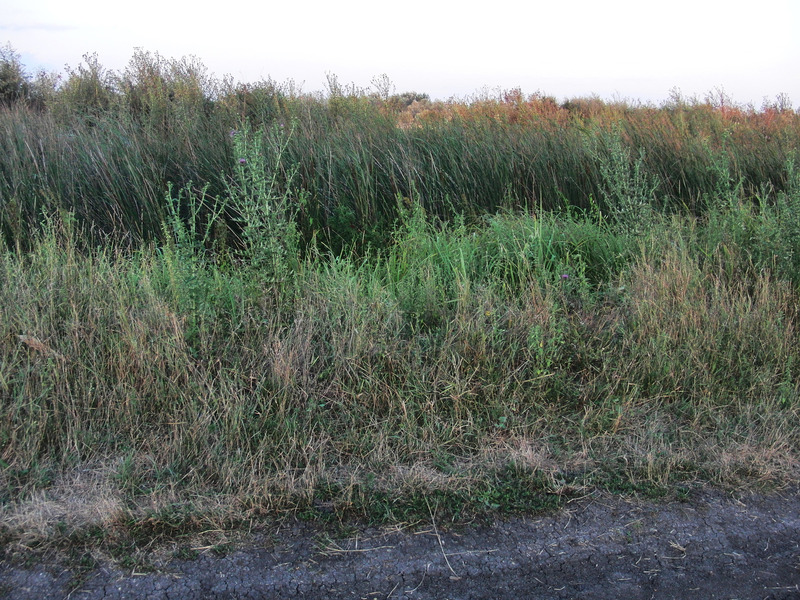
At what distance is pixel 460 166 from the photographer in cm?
762

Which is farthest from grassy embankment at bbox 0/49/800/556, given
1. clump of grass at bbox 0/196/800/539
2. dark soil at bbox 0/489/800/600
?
dark soil at bbox 0/489/800/600

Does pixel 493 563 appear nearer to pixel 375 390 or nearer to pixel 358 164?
pixel 375 390

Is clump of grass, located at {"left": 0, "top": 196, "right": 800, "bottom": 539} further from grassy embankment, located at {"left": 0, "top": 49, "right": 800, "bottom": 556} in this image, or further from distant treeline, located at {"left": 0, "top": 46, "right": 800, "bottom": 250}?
distant treeline, located at {"left": 0, "top": 46, "right": 800, "bottom": 250}

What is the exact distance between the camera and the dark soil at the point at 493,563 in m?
2.58

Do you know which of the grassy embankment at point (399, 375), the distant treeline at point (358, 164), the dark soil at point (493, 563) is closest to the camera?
the dark soil at point (493, 563)

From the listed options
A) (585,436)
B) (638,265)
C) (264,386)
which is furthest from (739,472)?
(264,386)

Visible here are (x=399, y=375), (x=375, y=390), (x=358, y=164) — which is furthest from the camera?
(x=358, y=164)

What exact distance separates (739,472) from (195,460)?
2669mm

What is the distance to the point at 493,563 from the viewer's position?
274 centimetres

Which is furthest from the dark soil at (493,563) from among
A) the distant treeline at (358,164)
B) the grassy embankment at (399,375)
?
the distant treeline at (358,164)

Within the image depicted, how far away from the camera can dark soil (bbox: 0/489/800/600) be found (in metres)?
2.58

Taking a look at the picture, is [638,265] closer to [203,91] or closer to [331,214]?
[331,214]

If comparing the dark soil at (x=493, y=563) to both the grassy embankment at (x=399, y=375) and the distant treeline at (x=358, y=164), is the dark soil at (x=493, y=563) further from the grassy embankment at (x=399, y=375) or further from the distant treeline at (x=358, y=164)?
the distant treeline at (x=358, y=164)

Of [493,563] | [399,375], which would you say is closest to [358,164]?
[399,375]
